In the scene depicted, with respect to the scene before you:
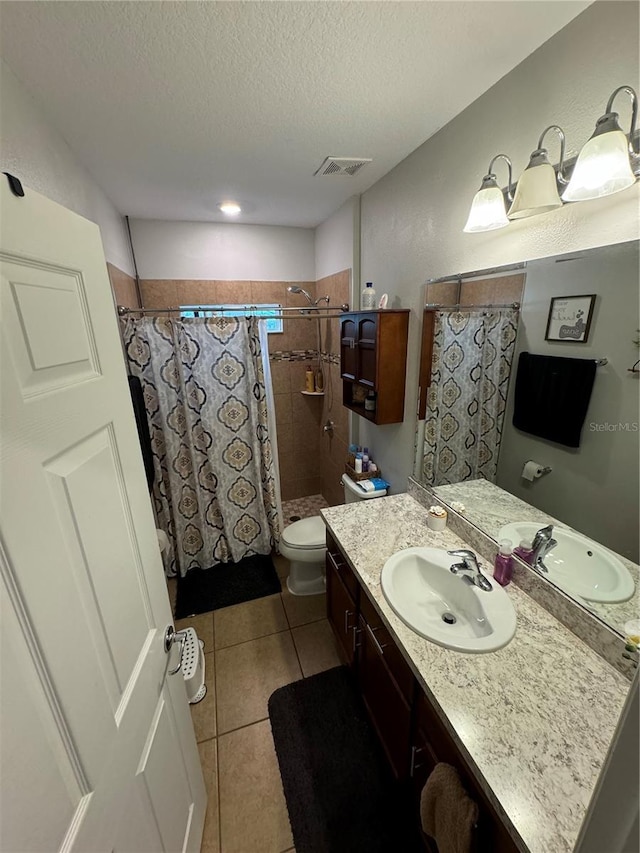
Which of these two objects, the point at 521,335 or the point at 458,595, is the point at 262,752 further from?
the point at 521,335

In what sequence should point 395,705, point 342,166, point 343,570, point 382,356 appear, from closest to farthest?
point 395,705 < point 343,570 < point 342,166 < point 382,356

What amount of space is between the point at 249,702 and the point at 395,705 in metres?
0.89

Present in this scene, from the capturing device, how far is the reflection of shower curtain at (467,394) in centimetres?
135

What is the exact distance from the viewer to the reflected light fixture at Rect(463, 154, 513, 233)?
1.16 meters

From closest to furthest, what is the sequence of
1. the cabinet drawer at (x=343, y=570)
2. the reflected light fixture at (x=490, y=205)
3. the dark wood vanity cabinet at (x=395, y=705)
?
the dark wood vanity cabinet at (x=395, y=705) < the reflected light fixture at (x=490, y=205) < the cabinet drawer at (x=343, y=570)

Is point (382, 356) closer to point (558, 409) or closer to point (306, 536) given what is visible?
point (558, 409)

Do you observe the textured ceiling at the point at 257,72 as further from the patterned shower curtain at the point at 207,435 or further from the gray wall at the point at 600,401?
the patterned shower curtain at the point at 207,435

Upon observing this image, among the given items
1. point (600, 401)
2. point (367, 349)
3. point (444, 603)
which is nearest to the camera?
point (600, 401)

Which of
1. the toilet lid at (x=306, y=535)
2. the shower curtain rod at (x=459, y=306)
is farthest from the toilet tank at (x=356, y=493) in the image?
the shower curtain rod at (x=459, y=306)

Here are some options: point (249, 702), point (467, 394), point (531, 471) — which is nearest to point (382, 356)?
point (467, 394)

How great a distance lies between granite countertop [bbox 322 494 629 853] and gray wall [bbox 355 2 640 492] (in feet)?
3.50

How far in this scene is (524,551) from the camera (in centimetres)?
123

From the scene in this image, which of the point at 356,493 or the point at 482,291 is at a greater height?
the point at 482,291

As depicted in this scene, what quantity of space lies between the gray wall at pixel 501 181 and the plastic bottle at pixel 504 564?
78 cm
